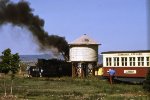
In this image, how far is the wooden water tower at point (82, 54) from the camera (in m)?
67.4

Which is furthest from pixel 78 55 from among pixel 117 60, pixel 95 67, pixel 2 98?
pixel 2 98

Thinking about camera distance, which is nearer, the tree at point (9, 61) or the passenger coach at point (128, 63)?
the tree at point (9, 61)

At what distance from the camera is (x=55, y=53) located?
7500 centimetres

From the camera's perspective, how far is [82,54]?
67.3 metres

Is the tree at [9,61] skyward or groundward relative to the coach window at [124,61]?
groundward

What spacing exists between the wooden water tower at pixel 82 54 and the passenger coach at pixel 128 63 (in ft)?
53.9

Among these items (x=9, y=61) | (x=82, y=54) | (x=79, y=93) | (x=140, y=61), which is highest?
(x=82, y=54)

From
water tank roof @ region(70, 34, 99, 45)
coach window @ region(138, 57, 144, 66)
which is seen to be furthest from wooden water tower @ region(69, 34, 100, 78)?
coach window @ region(138, 57, 144, 66)

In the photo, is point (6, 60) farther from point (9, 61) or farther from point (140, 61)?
point (140, 61)

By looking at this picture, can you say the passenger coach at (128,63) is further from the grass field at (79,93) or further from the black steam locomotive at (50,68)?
the black steam locomotive at (50,68)

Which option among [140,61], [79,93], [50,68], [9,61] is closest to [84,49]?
[50,68]

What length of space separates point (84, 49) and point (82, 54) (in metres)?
0.81

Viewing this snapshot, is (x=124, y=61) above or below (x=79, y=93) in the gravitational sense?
above

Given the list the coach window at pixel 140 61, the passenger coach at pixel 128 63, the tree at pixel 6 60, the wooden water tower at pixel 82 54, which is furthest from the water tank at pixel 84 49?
the tree at pixel 6 60
